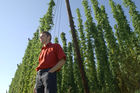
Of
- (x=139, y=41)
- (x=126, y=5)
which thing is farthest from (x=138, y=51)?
(x=126, y=5)

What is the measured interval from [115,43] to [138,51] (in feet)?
15.3

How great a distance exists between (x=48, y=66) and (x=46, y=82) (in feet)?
1.22

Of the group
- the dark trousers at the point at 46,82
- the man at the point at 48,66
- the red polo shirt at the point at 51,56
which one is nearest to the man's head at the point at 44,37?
the man at the point at 48,66

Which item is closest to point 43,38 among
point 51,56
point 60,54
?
point 51,56

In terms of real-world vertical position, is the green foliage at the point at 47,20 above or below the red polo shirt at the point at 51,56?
above

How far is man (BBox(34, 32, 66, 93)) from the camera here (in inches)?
99.2

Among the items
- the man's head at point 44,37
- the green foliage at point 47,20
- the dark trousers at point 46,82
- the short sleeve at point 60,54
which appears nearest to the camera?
the dark trousers at point 46,82

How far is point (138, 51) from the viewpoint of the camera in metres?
23.2

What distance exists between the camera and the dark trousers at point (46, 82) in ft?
8.16

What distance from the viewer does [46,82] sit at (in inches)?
99.0

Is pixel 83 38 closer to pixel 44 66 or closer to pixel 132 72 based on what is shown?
pixel 132 72

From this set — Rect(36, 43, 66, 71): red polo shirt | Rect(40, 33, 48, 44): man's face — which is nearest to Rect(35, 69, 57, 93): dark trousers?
Rect(36, 43, 66, 71): red polo shirt

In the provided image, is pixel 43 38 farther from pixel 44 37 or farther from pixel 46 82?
pixel 46 82

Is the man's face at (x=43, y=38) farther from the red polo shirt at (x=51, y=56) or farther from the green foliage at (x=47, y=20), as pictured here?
the green foliage at (x=47, y=20)
